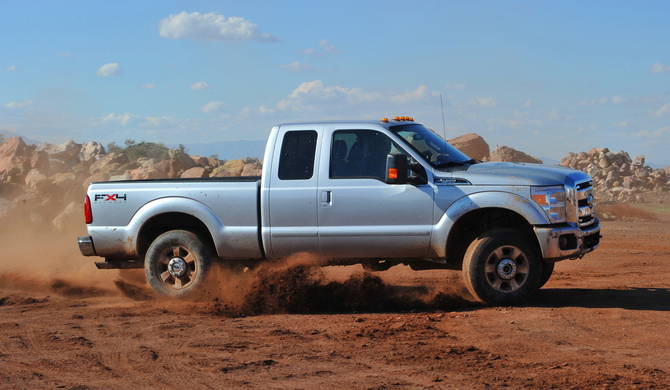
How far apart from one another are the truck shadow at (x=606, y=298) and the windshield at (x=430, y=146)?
6.02 ft

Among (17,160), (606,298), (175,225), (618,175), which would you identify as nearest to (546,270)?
(606,298)

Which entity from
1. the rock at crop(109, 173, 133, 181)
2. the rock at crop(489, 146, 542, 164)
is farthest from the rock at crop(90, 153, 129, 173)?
the rock at crop(489, 146, 542, 164)

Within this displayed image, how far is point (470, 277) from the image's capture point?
7316mm

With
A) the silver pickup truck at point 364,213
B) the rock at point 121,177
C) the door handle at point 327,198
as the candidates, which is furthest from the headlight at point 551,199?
the rock at point 121,177

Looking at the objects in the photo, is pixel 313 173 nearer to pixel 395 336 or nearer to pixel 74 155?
pixel 395 336

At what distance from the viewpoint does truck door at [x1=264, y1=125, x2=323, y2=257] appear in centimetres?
762

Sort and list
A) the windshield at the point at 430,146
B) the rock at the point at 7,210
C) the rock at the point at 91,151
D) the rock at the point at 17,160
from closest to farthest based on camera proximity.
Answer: the windshield at the point at 430,146 < the rock at the point at 7,210 < the rock at the point at 17,160 < the rock at the point at 91,151

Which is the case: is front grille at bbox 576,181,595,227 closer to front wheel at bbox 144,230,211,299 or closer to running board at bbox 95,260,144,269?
front wheel at bbox 144,230,211,299

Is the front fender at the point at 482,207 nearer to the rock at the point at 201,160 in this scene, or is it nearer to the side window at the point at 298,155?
the side window at the point at 298,155

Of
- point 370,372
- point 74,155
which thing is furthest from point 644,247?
point 74,155

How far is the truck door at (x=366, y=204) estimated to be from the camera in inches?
291

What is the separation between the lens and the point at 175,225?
27.5ft

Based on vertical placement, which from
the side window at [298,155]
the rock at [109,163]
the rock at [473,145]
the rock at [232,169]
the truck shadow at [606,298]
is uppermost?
the rock at [473,145]

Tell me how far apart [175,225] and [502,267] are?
3898 mm
